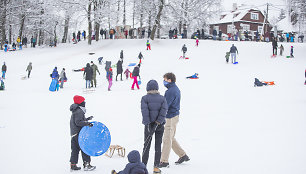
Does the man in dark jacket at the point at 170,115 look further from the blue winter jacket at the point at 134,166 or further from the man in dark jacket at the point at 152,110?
the blue winter jacket at the point at 134,166

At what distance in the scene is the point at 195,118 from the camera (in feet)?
32.3

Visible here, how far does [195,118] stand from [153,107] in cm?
521

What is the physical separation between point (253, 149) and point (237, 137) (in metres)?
0.97

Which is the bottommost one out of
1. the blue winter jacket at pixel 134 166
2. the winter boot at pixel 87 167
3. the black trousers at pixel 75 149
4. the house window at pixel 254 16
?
the winter boot at pixel 87 167

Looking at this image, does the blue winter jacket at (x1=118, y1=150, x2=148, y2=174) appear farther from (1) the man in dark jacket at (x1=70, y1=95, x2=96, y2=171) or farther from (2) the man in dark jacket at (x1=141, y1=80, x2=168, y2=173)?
(1) the man in dark jacket at (x1=70, y1=95, x2=96, y2=171)

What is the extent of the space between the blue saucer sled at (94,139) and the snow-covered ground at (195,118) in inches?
18.7

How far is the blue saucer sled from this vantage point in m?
5.05

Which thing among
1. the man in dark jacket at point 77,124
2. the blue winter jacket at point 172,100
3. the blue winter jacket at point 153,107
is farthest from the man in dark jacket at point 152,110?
the man in dark jacket at point 77,124

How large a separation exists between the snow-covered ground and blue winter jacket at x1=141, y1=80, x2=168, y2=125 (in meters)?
1.12

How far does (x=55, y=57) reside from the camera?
91.8 ft

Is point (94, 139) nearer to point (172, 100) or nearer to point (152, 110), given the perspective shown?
point (152, 110)

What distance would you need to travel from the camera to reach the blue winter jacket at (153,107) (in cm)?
489

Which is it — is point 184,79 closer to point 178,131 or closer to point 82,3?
point 178,131

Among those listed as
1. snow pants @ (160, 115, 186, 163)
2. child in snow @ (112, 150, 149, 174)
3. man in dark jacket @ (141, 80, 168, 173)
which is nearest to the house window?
snow pants @ (160, 115, 186, 163)
